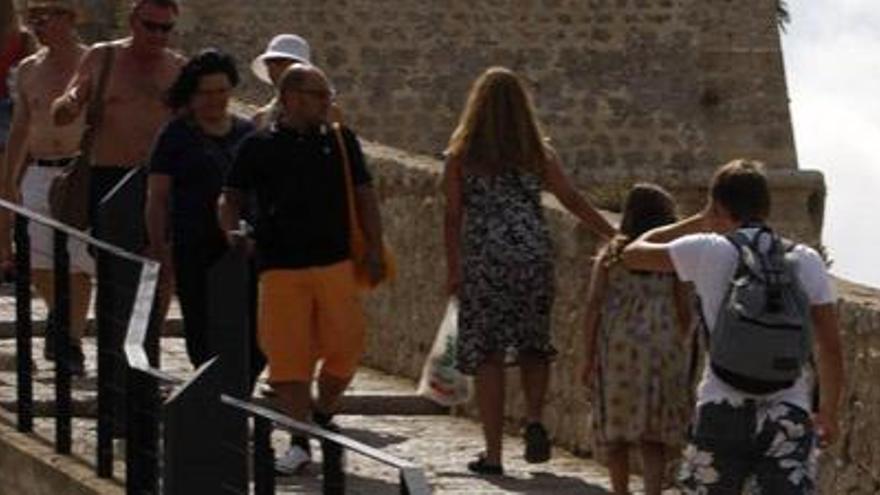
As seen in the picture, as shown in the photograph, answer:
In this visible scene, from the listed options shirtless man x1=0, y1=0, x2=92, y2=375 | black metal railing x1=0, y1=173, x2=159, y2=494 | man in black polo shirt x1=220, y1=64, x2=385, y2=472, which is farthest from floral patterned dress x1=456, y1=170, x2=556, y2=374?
shirtless man x1=0, y1=0, x2=92, y2=375

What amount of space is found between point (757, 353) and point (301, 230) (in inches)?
92.2

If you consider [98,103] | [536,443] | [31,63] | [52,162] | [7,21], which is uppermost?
[7,21]

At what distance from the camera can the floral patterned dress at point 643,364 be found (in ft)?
38.5

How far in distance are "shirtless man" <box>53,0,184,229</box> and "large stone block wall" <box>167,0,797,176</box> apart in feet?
41.6

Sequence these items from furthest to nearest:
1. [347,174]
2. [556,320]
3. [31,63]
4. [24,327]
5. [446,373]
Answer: [31,63] < [556,320] < [446,373] < [24,327] < [347,174]

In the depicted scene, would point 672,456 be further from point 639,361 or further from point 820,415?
point 820,415

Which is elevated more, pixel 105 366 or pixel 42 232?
pixel 42 232

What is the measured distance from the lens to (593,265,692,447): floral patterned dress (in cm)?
1173

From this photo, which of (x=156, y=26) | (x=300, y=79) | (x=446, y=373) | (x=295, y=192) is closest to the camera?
(x=300, y=79)

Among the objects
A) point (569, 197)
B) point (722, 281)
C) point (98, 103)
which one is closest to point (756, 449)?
point (722, 281)

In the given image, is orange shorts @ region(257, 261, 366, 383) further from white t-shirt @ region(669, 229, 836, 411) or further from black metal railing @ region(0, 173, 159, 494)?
white t-shirt @ region(669, 229, 836, 411)

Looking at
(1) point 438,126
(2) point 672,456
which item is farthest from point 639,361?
(1) point 438,126

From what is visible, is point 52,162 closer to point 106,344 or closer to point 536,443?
point 106,344

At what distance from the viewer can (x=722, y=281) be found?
10180 mm
